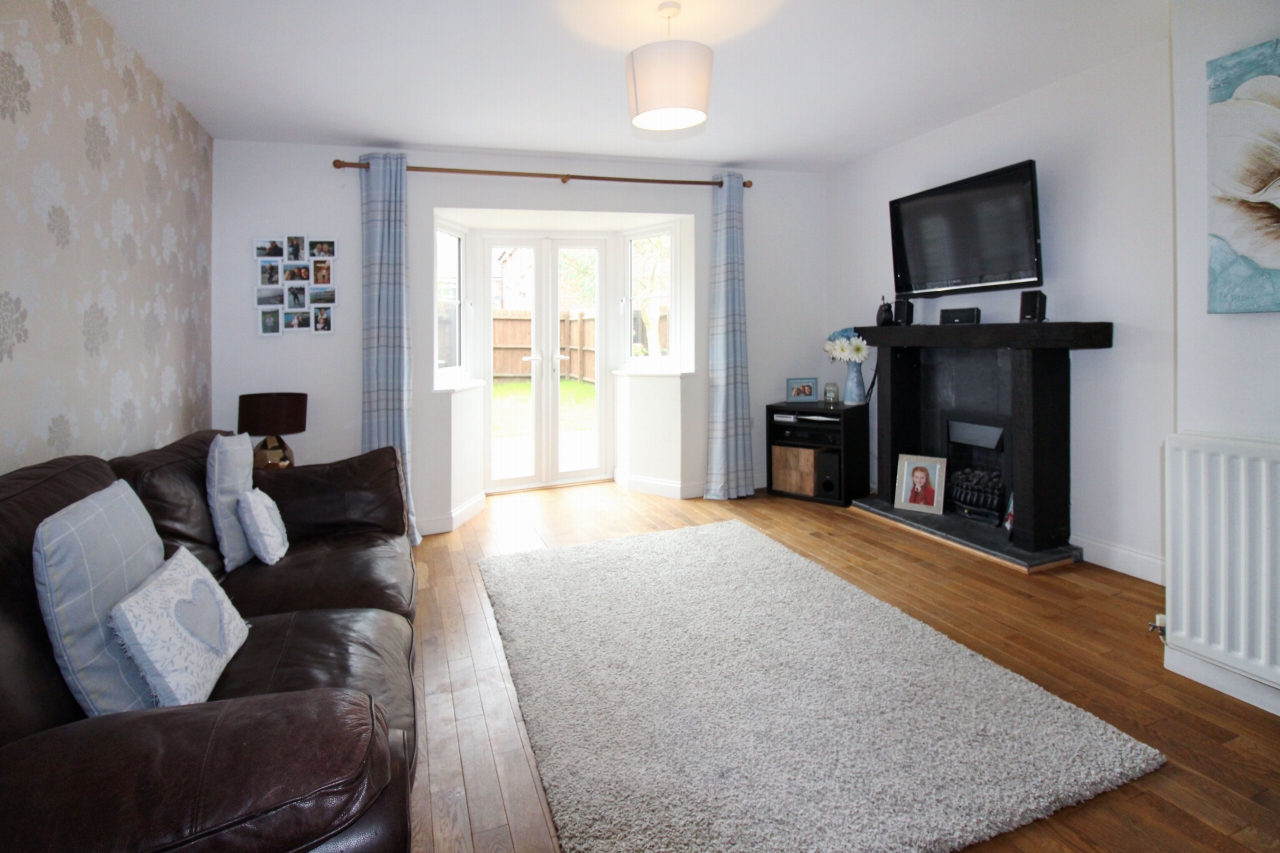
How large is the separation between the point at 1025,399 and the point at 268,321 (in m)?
4.29

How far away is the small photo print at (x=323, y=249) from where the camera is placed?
13.6 ft

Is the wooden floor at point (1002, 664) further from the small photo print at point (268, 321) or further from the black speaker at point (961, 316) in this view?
the small photo print at point (268, 321)

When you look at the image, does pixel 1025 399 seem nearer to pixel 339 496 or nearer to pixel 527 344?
pixel 339 496

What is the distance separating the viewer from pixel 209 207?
3949mm

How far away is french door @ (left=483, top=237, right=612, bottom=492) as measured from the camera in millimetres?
5352

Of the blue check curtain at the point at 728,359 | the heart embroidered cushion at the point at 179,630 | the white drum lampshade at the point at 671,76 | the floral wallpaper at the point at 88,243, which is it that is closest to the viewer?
the heart embroidered cushion at the point at 179,630

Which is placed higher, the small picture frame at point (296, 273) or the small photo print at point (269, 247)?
the small photo print at point (269, 247)

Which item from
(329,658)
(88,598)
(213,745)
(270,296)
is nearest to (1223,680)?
(329,658)

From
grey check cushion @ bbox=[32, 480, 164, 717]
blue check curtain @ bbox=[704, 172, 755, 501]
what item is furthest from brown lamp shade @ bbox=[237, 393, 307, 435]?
blue check curtain @ bbox=[704, 172, 755, 501]

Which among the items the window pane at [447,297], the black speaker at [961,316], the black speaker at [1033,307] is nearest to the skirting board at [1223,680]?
the black speaker at [1033,307]

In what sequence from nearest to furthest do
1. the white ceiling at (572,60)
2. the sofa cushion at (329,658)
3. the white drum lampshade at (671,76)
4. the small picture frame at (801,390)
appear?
the sofa cushion at (329,658) < the white drum lampshade at (671,76) < the white ceiling at (572,60) < the small picture frame at (801,390)

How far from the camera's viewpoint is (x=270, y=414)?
362 cm

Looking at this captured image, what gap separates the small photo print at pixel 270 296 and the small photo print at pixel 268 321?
0.18 feet

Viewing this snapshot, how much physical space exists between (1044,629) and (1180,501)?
0.73 metres
